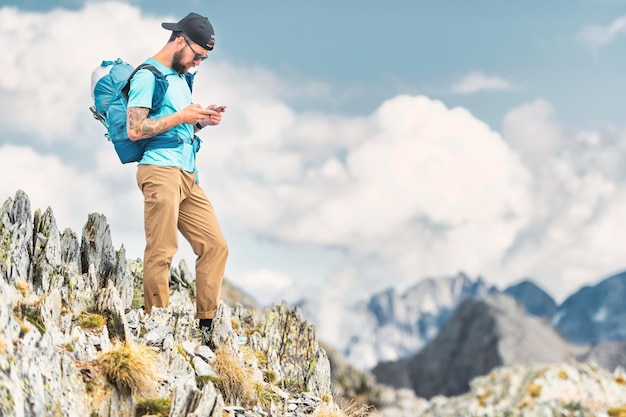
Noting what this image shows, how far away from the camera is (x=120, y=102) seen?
43.4 feet

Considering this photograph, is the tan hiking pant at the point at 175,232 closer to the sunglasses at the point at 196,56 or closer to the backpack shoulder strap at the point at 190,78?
the backpack shoulder strap at the point at 190,78

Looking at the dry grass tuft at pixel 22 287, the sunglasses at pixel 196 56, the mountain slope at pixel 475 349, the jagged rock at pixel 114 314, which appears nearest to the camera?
the dry grass tuft at pixel 22 287

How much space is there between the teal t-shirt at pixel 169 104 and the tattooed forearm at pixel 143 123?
0.37 ft

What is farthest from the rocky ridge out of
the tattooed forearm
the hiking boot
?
the tattooed forearm

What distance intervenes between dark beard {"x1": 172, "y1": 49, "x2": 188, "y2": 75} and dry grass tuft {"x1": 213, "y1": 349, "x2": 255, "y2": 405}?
577 centimetres

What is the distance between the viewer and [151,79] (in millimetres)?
12906

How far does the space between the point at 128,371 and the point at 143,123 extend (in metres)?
4.62

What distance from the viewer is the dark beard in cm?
1359

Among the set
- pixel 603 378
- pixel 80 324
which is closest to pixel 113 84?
pixel 80 324

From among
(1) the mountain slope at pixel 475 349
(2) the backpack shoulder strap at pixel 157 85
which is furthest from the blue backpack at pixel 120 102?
(1) the mountain slope at pixel 475 349

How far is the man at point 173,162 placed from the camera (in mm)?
12789

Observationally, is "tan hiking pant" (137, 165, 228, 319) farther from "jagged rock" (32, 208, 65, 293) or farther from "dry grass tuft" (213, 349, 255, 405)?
"dry grass tuft" (213, 349, 255, 405)

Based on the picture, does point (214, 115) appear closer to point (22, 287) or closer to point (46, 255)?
point (46, 255)

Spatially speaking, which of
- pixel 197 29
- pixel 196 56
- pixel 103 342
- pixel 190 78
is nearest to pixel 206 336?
pixel 103 342
